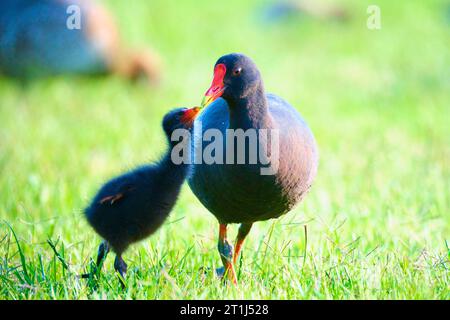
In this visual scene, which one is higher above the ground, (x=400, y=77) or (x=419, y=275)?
(x=400, y=77)

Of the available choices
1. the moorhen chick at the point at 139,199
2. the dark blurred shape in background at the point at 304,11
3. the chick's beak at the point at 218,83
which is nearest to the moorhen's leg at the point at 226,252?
the moorhen chick at the point at 139,199

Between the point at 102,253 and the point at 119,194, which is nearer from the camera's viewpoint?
the point at 119,194

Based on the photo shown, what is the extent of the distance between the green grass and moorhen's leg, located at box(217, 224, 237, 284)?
0.08 meters

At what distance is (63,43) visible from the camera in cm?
825

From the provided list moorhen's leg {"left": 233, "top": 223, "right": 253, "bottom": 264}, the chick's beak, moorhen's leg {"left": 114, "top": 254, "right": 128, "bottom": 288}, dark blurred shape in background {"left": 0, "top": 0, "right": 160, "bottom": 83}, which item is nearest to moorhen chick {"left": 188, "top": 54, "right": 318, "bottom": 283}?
the chick's beak

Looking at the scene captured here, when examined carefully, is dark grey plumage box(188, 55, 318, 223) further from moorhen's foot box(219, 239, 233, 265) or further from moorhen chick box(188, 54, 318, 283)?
moorhen's foot box(219, 239, 233, 265)

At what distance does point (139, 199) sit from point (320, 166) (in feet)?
9.72

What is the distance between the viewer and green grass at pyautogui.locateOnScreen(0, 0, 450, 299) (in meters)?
3.32

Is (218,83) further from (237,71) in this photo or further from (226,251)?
(226,251)

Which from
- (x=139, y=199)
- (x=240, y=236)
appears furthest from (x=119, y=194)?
(x=240, y=236)

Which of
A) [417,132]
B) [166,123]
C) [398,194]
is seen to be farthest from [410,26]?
[166,123]

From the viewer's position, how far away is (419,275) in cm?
328
